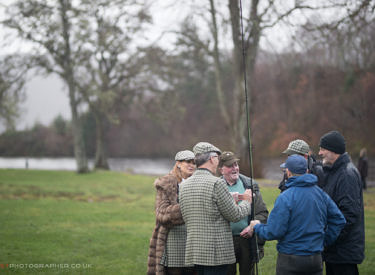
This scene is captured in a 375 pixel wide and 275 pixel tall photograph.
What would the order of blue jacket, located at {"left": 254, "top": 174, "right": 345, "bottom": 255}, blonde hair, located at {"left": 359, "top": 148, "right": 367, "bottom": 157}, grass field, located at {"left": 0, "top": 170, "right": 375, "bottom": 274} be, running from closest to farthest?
blue jacket, located at {"left": 254, "top": 174, "right": 345, "bottom": 255}, grass field, located at {"left": 0, "top": 170, "right": 375, "bottom": 274}, blonde hair, located at {"left": 359, "top": 148, "right": 367, "bottom": 157}

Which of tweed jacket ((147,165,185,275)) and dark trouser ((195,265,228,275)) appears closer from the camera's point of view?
dark trouser ((195,265,228,275))

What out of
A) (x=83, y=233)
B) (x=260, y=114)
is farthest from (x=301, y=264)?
(x=260, y=114)

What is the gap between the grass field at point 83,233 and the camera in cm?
673

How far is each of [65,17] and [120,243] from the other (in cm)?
2309

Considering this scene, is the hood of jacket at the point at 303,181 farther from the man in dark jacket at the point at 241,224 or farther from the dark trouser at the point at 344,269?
the dark trouser at the point at 344,269

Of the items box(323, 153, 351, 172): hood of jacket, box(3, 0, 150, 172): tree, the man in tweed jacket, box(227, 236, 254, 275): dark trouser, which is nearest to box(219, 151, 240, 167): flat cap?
the man in tweed jacket

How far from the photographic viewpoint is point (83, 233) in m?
9.66

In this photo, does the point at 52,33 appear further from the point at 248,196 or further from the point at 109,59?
the point at 248,196

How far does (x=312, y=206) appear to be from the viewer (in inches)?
134

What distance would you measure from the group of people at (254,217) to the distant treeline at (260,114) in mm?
4793

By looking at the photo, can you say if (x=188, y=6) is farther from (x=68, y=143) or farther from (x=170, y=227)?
(x=68, y=143)

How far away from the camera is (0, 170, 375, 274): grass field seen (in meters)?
6.73

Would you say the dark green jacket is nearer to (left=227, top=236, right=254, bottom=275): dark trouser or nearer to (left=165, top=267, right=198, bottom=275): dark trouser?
(left=227, top=236, right=254, bottom=275): dark trouser

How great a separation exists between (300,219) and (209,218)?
849 mm
